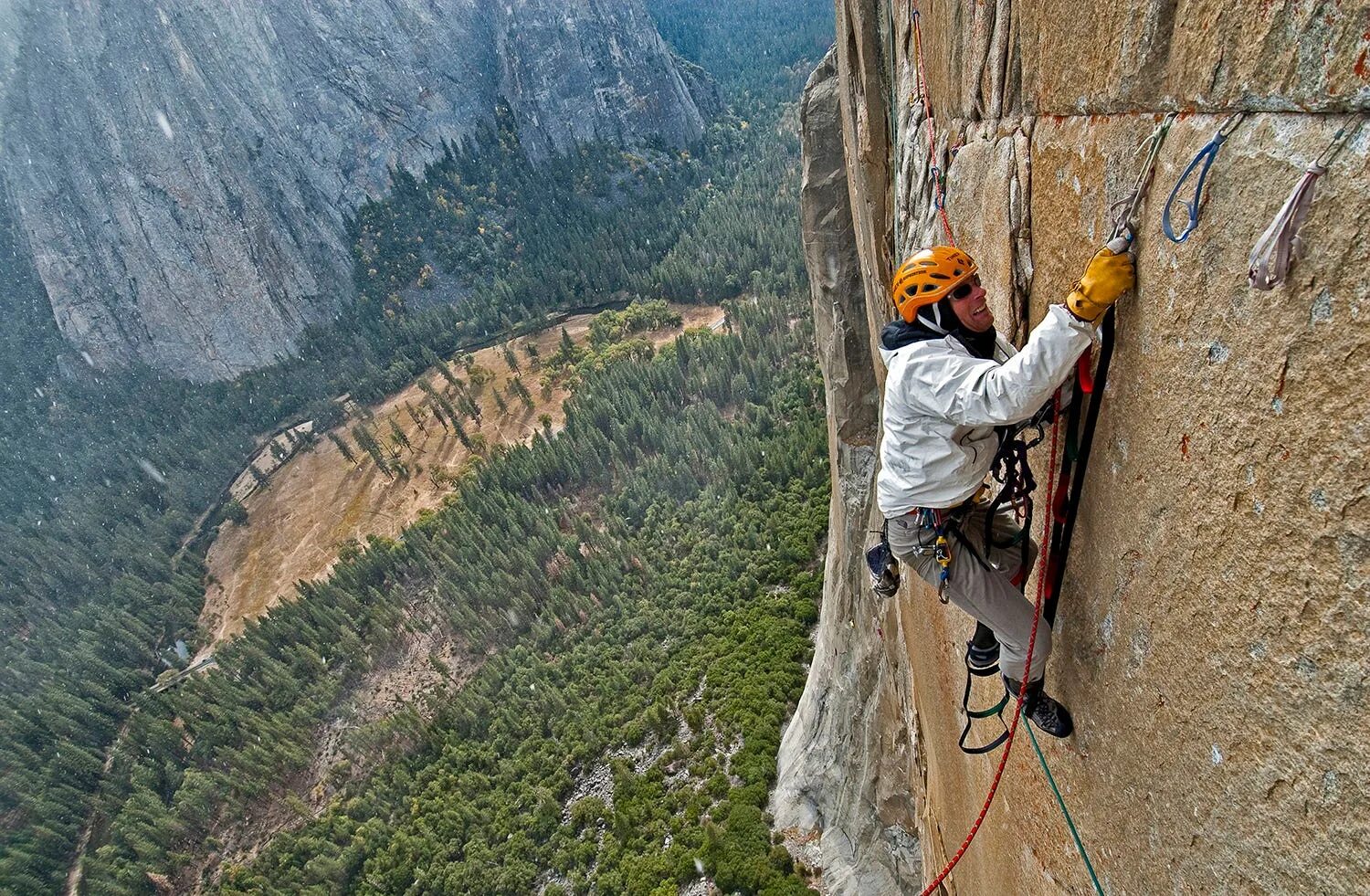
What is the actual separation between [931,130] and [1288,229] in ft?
14.3

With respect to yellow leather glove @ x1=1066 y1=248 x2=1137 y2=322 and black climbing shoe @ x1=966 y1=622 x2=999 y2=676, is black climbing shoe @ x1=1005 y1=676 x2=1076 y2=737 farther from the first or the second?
yellow leather glove @ x1=1066 y1=248 x2=1137 y2=322

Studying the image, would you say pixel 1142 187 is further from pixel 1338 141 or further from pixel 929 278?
pixel 929 278

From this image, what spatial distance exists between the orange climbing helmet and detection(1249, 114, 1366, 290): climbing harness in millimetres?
1456

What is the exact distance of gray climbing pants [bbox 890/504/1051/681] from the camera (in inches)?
142

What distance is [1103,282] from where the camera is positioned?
96.6 inches

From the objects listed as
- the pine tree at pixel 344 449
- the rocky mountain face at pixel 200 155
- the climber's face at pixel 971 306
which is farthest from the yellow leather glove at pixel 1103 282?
the rocky mountain face at pixel 200 155

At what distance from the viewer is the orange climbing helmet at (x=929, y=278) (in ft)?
10.8

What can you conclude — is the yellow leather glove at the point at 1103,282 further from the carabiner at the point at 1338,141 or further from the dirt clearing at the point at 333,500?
the dirt clearing at the point at 333,500

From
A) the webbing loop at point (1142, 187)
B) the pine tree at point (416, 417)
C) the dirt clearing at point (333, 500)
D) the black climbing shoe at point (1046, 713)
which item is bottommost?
the dirt clearing at point (333, 500)

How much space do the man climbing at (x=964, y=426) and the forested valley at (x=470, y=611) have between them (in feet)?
57.3

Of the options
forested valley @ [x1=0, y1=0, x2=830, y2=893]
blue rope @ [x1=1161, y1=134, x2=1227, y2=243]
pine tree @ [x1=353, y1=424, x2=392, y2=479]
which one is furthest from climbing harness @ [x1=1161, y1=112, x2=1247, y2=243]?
pine tree @ [x1=353, y1=424, x2=392, y2=479]

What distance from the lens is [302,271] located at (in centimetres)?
6931

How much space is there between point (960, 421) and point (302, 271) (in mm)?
79434

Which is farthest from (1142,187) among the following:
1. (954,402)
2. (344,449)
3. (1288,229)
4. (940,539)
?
(344,449)
